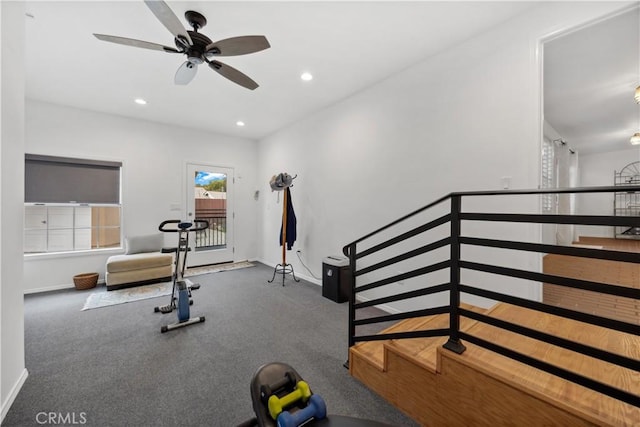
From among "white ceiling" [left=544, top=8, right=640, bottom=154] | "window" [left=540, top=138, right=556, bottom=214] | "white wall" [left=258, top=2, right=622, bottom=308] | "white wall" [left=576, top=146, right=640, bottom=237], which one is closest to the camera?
"white wall" [left=258, top=2, right=622, bottom=308]

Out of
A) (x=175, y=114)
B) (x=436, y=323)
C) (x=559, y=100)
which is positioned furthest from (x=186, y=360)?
(x=559, y=100)

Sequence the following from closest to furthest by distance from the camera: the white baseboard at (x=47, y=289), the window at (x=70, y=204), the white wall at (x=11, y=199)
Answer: the white wall at (x=11, y=199) → the white baseboard at (x=47, y=289) → the window at (x=70, y=204)

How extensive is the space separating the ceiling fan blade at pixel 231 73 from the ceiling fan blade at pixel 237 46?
0.13 m

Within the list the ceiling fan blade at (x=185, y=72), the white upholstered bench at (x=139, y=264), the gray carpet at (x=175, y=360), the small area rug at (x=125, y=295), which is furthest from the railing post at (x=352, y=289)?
the white upholstered bench at (x=139, y=264)

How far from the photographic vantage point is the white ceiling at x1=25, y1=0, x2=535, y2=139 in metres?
2.17

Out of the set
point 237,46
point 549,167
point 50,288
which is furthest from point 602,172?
point 50,288

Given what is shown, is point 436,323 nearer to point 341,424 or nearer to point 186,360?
point 341,424

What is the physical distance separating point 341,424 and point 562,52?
3.91 metres

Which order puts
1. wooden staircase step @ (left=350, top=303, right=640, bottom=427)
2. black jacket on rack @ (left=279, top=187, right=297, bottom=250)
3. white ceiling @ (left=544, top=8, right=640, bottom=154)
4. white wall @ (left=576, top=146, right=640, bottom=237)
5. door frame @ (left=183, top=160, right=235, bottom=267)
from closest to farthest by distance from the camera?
wooden staircase step @ (left=350, top=303, right=640, bottom=427)
white ceiling @ (left=544, top=8, right=640, bottom=154)
black jacket on rack @ (left=279, top=187, right=297, bottom=250)
white wall @ (left=576, top=146, right=640, bottom=237)
door frame @ (left=183, top=160, right=235, bottom=267)

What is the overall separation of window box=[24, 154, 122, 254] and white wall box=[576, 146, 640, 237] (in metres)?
9.54

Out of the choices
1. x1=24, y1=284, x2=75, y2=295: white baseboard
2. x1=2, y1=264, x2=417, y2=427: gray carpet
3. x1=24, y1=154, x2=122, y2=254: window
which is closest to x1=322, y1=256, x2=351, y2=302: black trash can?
x1=2, y1=264, x2=417, y2=427: gray carpet

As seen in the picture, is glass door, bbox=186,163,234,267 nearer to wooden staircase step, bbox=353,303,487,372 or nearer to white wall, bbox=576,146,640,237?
wooden staircase step, bbox=353,303,487,372

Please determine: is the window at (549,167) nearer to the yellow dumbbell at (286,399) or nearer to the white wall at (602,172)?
the white wall at (602,172)

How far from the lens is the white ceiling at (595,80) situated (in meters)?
2.29
